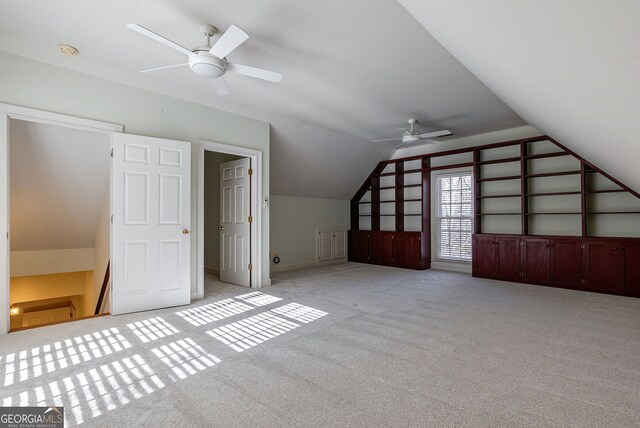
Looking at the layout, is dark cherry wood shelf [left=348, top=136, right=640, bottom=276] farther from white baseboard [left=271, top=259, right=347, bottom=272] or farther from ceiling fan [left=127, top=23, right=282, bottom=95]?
ceiling fan [left=127, top=23, right=282, bottom=95]

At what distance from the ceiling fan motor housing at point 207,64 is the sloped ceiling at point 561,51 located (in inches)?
63.2

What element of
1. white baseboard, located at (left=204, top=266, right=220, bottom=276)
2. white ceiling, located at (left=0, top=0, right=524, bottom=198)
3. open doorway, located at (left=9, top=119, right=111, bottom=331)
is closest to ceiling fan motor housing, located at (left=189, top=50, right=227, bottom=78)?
white ceiling, located at (left=0, top=0, right=524, bottom=198)

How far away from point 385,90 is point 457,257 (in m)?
4.03

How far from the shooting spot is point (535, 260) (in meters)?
5.23

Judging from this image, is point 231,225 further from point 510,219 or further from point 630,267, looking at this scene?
point 630,267

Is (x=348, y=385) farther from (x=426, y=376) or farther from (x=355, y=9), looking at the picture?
(x=355, y=9)

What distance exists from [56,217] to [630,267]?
27.6ft

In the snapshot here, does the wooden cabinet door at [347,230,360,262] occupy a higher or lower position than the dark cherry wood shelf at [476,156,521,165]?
lower

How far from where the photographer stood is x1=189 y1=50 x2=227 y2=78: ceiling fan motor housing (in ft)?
9.02

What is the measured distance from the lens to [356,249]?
25.7ft

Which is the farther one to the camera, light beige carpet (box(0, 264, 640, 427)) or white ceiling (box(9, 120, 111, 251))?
white ceiling (box(9, 120, 111, 251))

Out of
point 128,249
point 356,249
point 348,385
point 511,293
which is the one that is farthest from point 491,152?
point 128,249

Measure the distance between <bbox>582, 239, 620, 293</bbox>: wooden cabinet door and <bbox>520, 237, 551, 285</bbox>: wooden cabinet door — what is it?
48cm

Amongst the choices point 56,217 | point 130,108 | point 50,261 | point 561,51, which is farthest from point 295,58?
point 50,261
